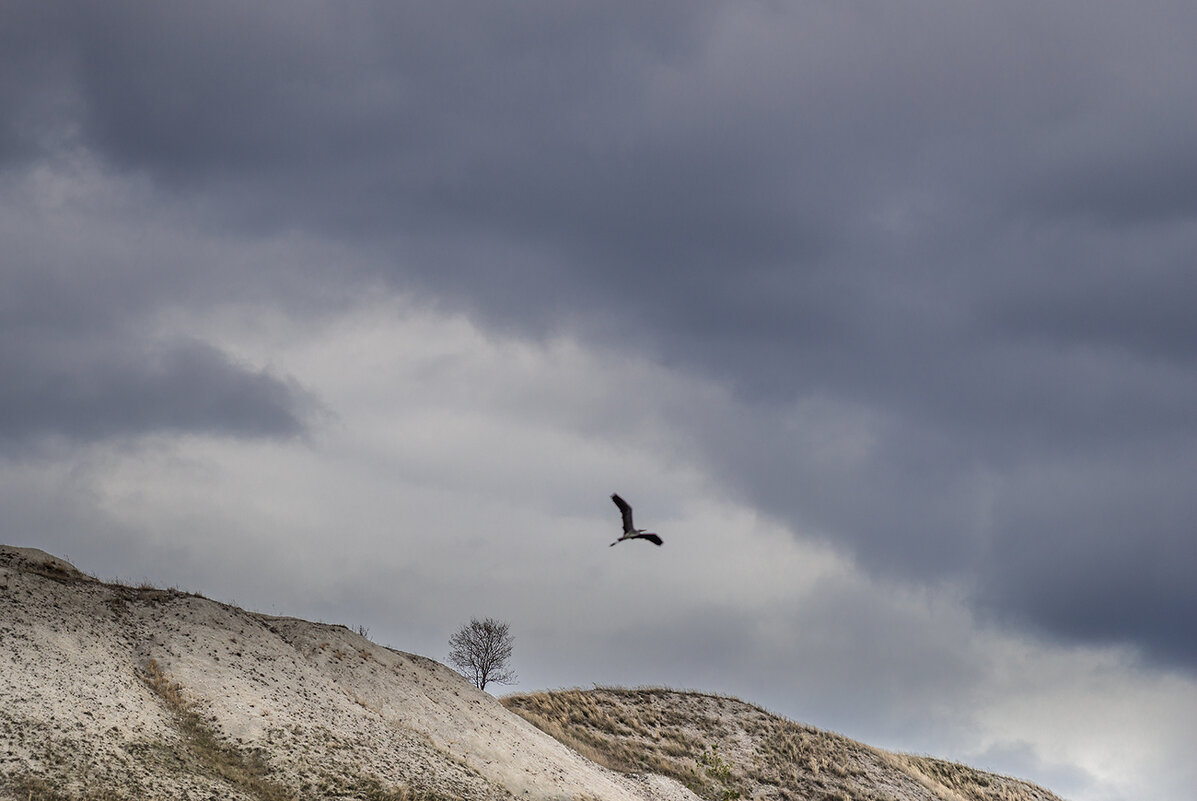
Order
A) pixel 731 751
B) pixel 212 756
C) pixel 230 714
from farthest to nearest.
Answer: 1. pixel 731 751
2. pixel 230 714
3. pixel 212 756

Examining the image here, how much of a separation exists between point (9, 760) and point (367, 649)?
81.5 ft

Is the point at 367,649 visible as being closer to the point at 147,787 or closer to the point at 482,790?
the point at 482,790

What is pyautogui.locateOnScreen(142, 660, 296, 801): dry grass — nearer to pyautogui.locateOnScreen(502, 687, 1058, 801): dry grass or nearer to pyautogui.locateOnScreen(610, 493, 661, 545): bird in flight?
pyautogui.locateOnScreen(610, 493, 661, 545): bird in flight

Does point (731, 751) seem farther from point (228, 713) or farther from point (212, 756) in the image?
point (212, 756)

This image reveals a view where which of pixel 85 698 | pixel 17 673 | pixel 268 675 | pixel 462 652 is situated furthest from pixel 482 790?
pixel 462 652

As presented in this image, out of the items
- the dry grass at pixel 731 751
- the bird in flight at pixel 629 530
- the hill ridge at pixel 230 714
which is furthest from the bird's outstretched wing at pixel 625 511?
the dry grass at pixel 731 751

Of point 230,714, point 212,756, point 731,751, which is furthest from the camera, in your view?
point 731,751

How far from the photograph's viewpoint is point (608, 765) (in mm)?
65812

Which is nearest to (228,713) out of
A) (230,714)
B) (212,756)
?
(230,714)

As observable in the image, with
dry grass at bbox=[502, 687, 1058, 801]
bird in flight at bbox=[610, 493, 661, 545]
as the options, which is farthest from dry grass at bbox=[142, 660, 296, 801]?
dry grass at bbox=[502, 687, 1058, 801]

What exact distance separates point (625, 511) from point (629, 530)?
875 mm

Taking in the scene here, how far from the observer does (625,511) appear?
4159cm

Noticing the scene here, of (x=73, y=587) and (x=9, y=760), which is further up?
(x=73, y=587)

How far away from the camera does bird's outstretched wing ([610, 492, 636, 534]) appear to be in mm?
40781
